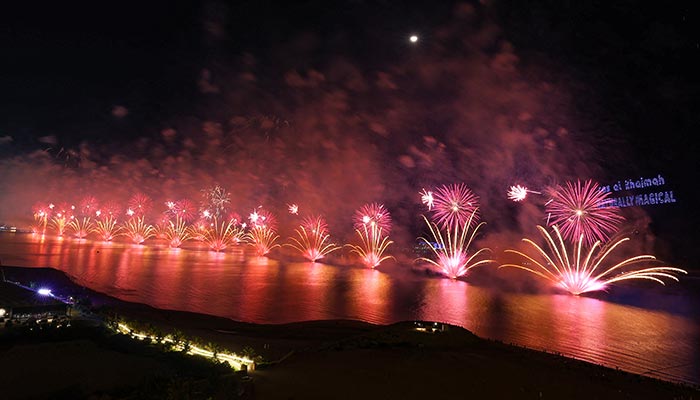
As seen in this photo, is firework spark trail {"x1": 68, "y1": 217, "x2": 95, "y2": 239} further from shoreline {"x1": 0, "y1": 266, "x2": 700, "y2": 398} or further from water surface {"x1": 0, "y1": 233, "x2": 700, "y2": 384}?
shoreline {"x1": 0, "y1": 266, "x2": 700, "y2": 398}

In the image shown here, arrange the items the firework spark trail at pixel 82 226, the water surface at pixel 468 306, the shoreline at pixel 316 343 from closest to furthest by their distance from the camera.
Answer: the shoreline at pixel 316 343, the water surface at pixel 468 306, the firework spark trail at pixel 82 226

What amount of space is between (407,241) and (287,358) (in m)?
90.6

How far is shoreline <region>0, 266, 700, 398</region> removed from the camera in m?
12.2

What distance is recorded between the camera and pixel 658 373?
17.1 metres

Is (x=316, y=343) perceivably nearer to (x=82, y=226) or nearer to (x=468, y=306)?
(x=468, y=306)

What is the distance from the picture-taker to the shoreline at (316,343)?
1224cm

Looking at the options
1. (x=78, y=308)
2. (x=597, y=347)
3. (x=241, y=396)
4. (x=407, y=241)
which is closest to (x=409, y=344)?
(x=241, y=396)

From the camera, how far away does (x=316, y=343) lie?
1603 centimetres

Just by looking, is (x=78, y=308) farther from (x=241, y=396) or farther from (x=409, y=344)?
(x=409, y=344)

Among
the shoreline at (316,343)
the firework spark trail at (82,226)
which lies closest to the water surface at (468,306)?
the shoreline at (316,343)

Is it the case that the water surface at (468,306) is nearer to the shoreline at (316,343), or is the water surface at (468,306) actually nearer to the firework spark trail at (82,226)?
the shoreline at (316,343)

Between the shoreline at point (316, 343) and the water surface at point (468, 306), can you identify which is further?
the water surface at point (468, 306)

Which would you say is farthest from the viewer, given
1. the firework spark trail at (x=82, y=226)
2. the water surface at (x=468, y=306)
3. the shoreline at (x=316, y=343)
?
the firework spark trail at (x=82, y=226)

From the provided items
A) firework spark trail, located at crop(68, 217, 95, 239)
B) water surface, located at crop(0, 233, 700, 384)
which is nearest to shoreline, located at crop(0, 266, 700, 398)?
water surface, located at crop(0, 233, 700, 384)
